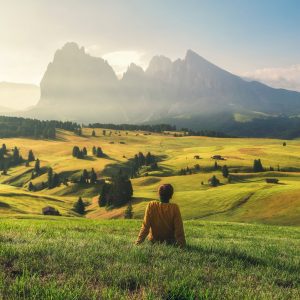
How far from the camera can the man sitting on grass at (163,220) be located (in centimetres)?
1434

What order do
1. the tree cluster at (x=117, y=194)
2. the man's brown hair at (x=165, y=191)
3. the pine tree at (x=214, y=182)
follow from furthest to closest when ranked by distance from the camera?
the pine tree at (x=214, y=182) < the tree cluster at (x=117, y=194) < the man's brown hair at (x=165, y=191)

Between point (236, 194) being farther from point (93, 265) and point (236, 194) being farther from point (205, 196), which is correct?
point (93, 265)

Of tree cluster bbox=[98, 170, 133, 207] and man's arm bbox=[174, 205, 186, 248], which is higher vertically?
man's arm bbox=[174, 205, 186, 248]

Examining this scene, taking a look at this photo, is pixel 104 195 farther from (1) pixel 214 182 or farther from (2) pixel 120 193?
(1) pixel 214 182

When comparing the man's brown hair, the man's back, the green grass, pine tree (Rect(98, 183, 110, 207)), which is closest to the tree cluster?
pine tree (Rect(98, 183, 110, 207))

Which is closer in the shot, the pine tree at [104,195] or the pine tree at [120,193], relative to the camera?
the pine tree at [120,193]

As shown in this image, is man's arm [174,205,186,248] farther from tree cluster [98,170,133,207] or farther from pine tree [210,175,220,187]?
pine tree [210,175,220,187]

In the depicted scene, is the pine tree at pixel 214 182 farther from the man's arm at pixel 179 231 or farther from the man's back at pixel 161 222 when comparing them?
the man's arm at pixel 179 231

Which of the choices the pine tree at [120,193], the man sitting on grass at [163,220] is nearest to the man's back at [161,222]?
the man sitting on grass at [163,220]

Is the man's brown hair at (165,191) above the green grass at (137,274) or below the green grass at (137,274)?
above

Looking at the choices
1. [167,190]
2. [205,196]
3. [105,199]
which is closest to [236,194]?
[205,196]

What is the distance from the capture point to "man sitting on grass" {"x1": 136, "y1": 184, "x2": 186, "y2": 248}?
14336 mm

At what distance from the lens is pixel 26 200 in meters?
162

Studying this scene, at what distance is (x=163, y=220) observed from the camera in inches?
568
